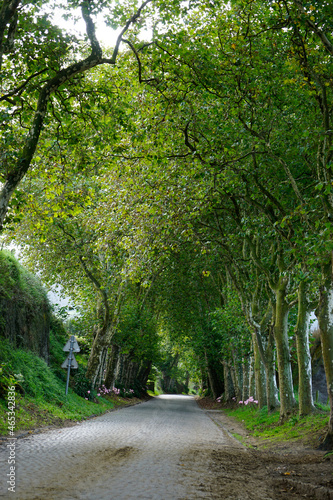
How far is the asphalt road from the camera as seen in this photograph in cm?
492

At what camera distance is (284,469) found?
281 inches

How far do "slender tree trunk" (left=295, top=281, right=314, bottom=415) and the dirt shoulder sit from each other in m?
1.95

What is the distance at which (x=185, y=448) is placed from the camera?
8.97 meters

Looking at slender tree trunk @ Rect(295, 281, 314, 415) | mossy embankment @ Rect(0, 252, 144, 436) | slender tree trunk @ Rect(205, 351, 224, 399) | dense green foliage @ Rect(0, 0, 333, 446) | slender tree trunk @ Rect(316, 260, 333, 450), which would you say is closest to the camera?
dense green foliage @ Rect(0, 0, 333, 446)

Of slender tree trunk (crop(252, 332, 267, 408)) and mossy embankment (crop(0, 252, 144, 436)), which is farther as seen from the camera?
slender tree trunk (crop(252, 332, 267, 408))

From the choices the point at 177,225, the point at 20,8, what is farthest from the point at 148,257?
the point at 20,8

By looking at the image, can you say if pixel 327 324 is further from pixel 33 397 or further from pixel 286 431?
pixel 33 397

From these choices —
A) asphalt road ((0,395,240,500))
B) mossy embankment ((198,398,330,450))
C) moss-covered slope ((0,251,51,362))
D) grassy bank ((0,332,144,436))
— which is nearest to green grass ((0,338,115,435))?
grassy bank ((0,332,144,436))

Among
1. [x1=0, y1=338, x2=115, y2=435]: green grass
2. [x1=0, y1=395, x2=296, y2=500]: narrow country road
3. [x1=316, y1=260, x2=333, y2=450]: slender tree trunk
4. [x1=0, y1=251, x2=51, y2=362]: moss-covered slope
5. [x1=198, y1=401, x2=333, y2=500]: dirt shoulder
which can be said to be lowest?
[x1=198, y1=401, x2=333, y2=500]: dirt shoulder

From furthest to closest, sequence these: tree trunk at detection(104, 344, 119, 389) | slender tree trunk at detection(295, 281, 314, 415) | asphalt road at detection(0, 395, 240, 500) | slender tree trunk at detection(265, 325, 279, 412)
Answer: tree trunk at detection(104, 344, 119, 389)
slender tree trunk at detection(265, 325, 279, 412)
slender tree trunk at detection(295, 281, 314, 415)
asphalt road at detection(0, 395, 240, 500)

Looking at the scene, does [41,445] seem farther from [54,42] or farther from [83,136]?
[54,42]

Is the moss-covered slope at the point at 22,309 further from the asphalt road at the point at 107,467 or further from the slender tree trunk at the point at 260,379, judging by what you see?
the slender tree trunk at the point at 260,379

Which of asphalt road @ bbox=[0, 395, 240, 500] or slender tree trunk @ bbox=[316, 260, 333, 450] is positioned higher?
slender tree trunk @ bbox=[316, 260, 333, 450]

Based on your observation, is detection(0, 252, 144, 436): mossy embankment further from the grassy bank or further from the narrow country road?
the narrow country road
